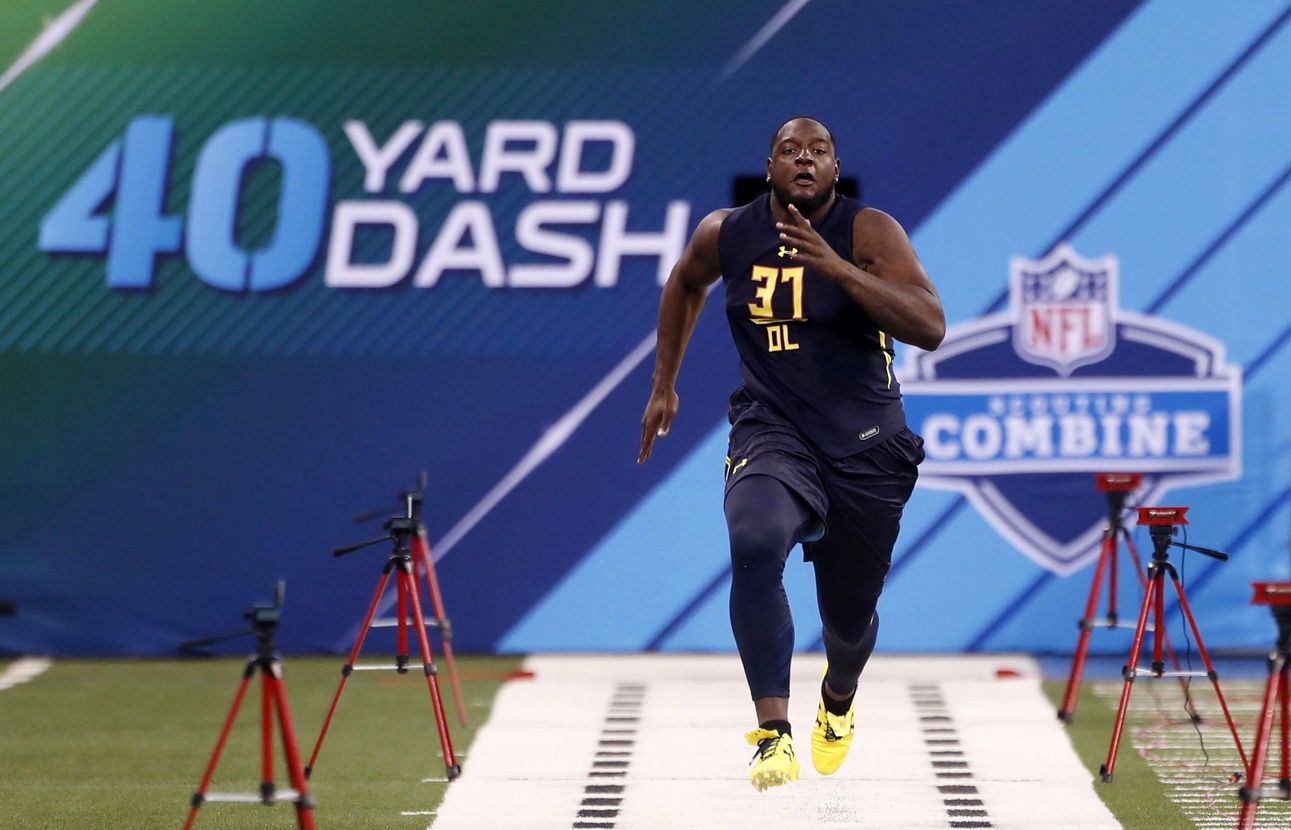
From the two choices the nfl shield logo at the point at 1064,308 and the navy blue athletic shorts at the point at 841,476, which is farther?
the nfl shield logo at the point at 1064,308

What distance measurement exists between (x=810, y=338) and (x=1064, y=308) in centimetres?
377

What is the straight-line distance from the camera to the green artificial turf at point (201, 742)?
5.39m

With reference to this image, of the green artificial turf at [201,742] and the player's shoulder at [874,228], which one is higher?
the player's shoulder at [874,228]

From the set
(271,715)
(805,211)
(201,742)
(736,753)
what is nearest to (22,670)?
(201,742)

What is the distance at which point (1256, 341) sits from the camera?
8289mm

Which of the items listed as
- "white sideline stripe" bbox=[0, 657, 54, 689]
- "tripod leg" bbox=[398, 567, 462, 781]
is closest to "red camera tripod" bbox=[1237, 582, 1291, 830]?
"tripod leg" bbox=[398, 567, 462, 781]

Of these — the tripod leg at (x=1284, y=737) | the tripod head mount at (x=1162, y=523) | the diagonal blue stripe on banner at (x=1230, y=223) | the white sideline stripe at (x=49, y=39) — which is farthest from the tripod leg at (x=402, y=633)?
the white sideline stripe at (x=49, y=39)

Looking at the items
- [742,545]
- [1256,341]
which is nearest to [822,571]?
[742,545]

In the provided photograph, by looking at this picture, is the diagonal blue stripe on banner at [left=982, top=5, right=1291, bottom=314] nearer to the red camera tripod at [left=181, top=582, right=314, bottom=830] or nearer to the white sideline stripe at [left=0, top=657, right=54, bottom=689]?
the white sideline stripe at [left=0, top=657, right=54, bottom=689]

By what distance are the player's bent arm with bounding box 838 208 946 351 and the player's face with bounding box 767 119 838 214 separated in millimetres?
147

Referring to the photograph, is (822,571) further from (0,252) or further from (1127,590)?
(0,252)

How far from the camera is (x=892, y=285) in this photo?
4555 mm

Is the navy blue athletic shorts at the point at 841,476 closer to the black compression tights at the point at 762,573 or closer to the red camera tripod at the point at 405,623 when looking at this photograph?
the black compression tights at the point at 762,573

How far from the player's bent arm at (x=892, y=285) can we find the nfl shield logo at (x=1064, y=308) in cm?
360
